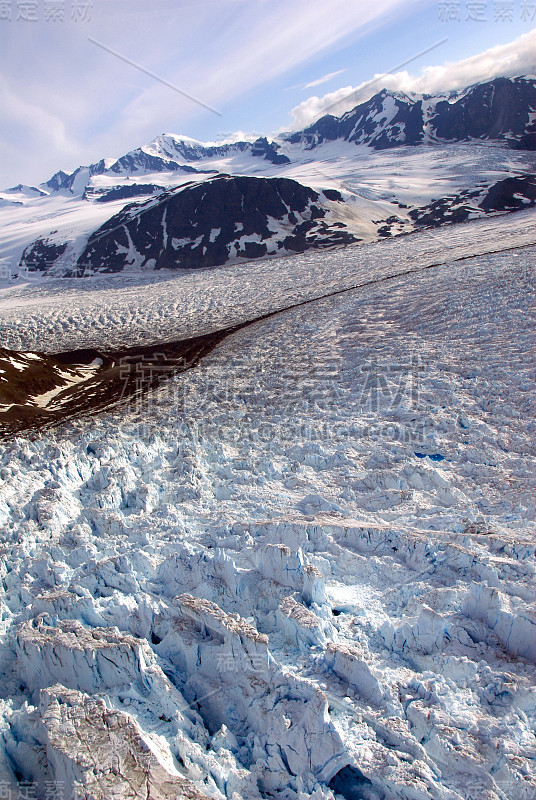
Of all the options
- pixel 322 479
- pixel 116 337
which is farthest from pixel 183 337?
pixel 322 479

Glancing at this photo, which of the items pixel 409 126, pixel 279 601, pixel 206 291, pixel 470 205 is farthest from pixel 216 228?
pixel 409 126

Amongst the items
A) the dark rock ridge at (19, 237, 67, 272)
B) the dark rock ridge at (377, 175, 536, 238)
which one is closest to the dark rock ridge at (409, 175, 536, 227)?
the dark rock ridge at (377, 175, 536, 238)

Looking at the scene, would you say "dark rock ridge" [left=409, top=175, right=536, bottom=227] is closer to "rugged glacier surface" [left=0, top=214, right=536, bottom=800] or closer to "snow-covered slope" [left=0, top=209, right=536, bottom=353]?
"snow-covered slope" [left=0, top=209, right=536, bottom=353]

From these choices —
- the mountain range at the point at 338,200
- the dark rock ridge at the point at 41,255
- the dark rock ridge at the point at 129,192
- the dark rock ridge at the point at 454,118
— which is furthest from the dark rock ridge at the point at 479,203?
the dark rock ridge at the point at 129,192

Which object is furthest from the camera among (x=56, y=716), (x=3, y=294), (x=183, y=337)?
(x=3, y=294)

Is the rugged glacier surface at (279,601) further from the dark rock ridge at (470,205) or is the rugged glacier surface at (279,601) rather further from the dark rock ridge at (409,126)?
the dark rock ridge at (409,126)

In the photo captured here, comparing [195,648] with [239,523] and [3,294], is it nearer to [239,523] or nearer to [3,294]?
[239,523]
